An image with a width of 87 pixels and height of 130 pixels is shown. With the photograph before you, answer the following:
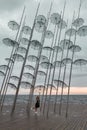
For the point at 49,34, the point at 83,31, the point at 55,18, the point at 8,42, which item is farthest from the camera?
the point at 49,34

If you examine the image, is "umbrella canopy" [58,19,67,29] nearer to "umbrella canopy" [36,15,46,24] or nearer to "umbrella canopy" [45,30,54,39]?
"umbrella canopy" [45,30,54,39]

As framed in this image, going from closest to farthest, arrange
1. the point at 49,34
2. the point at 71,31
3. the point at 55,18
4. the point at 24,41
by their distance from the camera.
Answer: the point at 24,41, the point at 55,18, the point at 71,31, the point at 49,34

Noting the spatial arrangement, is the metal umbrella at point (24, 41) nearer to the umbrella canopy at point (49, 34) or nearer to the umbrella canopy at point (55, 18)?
the umbrella canopy at point (49, 34)

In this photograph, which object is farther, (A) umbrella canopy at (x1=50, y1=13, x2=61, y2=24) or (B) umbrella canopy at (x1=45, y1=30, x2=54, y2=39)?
(B) umbrella canopy at (x1=45, y1=30, x2=54, y2=39)

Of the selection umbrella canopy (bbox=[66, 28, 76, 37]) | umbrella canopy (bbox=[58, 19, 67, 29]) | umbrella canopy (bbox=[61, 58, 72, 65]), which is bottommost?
umbrella canopy (bbox=[61, 58, 72, 65])

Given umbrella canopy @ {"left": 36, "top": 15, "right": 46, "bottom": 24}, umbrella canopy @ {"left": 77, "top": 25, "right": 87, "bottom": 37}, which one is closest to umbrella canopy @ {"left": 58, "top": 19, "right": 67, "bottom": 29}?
umbrella canopy @ {"left": 36, "top": 15, "right": 46, "bottom": 24}

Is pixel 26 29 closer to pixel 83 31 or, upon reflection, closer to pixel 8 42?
pixel 8 42

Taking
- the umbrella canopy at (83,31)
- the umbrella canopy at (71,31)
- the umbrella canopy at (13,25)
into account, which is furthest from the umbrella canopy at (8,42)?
the umbrella canopy at (71,31)

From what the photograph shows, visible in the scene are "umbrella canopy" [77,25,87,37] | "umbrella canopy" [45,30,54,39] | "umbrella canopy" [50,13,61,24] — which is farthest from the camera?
"umbrella canopy" [45,30,54,39]

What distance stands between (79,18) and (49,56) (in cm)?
562

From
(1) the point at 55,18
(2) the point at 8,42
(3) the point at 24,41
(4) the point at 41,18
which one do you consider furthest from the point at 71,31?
(2) the point at 8,42

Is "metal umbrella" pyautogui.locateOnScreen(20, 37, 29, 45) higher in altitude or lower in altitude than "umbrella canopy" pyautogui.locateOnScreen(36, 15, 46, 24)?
lower

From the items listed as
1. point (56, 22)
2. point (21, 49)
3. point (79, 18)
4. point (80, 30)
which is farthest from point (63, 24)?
point (21, 49)

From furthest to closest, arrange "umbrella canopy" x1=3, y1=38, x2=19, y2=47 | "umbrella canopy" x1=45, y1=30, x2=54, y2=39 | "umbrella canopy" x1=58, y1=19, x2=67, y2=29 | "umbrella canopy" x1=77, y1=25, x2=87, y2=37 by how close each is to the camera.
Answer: "umbrella canopy" x1=45, y1=30, x2=54, y2=39, "umbrella canopy" x1=58, y1=19, x2=67, y2=29, "umbrella canopy" x1=77, y1=25, x2=87, y2=37, "umbrella canopy" x1=3, y1=38, x2=19, y2=47
